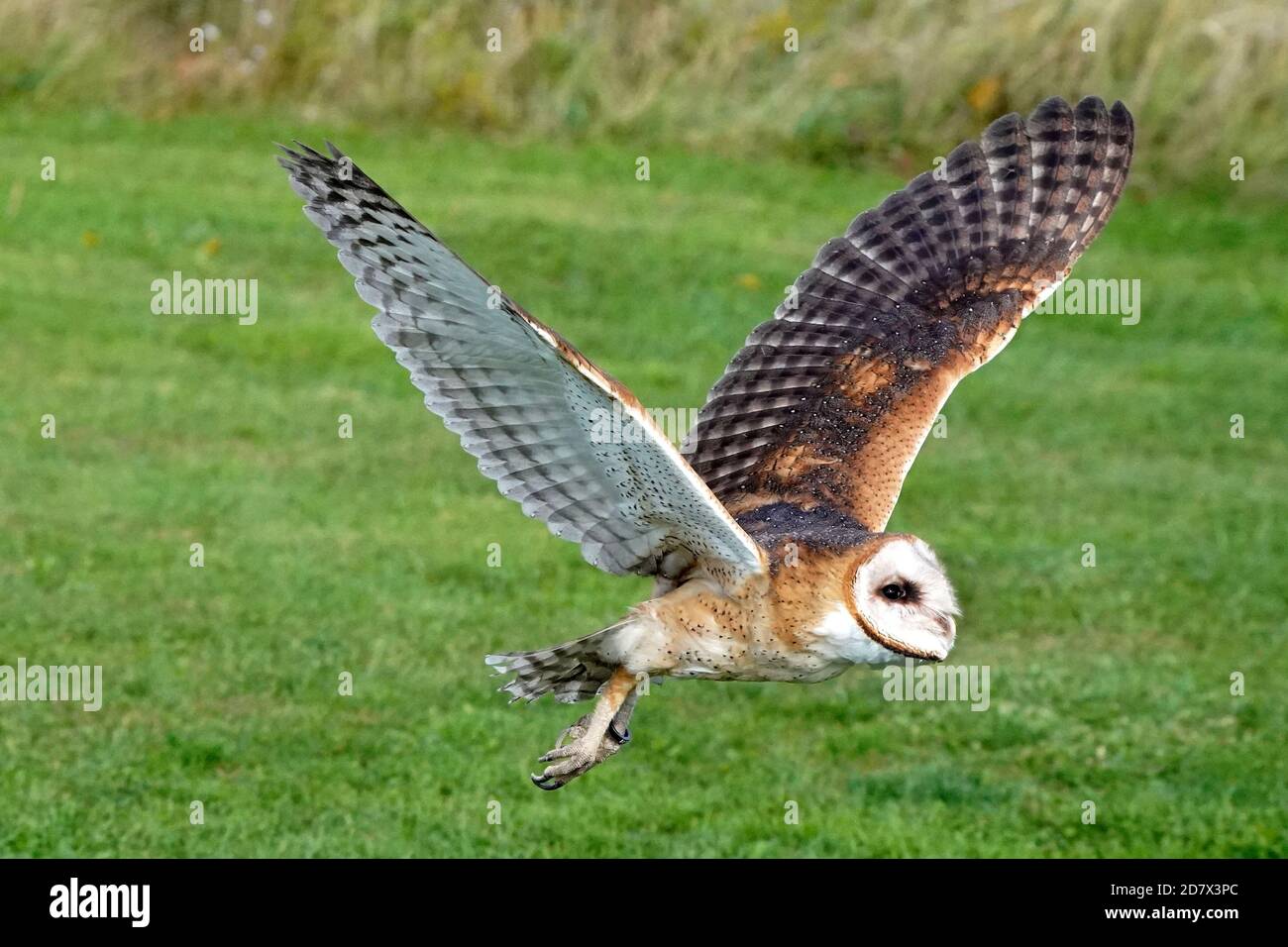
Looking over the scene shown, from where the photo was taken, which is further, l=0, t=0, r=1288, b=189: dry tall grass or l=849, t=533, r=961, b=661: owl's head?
l=0, t=0, r=1288, b=189: dry tall grass

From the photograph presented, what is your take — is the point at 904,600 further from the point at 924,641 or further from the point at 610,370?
the point at 610,370

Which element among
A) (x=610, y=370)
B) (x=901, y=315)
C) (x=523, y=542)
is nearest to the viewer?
(x=901, y=315)

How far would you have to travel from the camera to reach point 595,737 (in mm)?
5770

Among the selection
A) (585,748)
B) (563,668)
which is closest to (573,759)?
(585,748)

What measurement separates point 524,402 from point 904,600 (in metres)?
1.15

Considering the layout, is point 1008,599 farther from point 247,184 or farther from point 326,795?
point 247,184

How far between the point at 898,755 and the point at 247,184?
931cm

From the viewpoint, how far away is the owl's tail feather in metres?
5.87

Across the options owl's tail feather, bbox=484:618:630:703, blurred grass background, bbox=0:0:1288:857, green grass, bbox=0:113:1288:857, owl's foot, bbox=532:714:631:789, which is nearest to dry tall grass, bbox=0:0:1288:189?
blurred grass background, bbox=0:0:1288:857

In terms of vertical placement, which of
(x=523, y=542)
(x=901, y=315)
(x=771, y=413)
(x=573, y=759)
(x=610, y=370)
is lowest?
(x=573, y=759)

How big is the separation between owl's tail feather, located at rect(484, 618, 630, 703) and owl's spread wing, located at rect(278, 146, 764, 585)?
0.28 meters

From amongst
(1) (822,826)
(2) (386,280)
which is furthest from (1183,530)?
(2) (386,280)

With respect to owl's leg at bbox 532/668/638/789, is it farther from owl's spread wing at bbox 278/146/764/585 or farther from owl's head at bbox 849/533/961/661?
owl's head at bbox 849/533/961/661

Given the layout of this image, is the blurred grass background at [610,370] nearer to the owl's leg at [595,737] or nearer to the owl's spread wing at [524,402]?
the owl's leg at [595,737]
